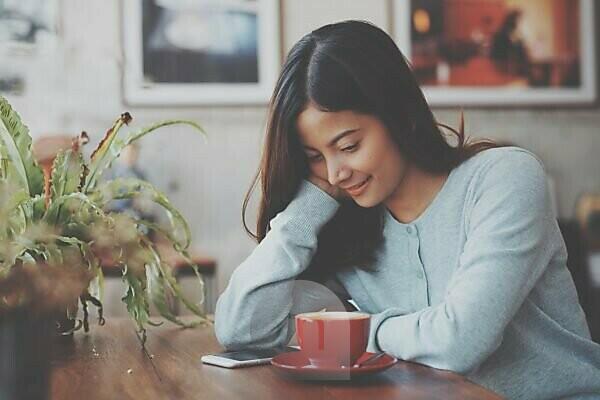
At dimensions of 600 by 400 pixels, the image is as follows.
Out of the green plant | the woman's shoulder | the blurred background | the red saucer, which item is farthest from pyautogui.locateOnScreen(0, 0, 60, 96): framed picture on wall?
the red saucer

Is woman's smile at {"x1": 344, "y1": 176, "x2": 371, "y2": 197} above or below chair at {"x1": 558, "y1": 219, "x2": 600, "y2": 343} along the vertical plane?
above

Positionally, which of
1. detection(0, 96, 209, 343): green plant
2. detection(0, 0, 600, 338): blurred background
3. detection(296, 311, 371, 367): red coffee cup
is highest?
detection(0, 0, 600, 338): blurred background

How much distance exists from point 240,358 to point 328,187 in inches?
15.1

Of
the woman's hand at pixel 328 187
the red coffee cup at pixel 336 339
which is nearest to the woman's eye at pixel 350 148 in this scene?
the woman's hand at pixel 328 187

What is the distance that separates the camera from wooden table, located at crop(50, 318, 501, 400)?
96 cm

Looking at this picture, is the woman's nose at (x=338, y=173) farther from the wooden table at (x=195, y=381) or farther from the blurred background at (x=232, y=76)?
the blurred background at (x=232, y=76)

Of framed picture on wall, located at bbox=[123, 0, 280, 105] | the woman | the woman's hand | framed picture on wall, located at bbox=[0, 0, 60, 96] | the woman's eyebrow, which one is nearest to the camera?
the woman

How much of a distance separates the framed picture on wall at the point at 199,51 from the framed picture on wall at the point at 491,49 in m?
0.56

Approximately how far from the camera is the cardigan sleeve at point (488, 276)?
1137 mm

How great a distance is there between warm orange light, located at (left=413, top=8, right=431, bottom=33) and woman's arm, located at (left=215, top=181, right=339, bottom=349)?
99.0 inches

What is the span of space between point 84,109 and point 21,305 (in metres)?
2.95

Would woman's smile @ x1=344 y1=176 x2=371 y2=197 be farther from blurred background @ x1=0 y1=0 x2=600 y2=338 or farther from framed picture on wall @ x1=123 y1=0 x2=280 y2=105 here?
framed picture on wall @ x1=123 y1=0 x2=280 y2=105

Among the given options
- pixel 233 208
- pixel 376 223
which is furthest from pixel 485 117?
pixel 376 223

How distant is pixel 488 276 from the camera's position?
1.17 meters
